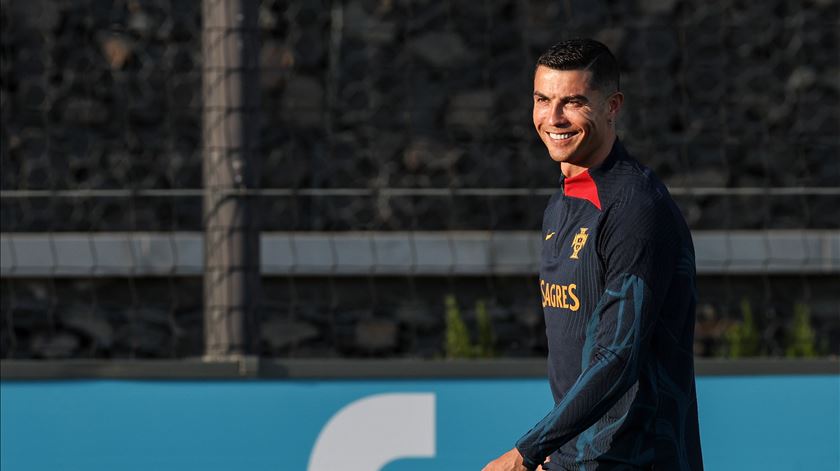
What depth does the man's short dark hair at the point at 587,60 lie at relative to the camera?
2779mm

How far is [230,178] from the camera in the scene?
448 centimetres

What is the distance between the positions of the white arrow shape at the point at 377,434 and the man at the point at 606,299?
1552mm

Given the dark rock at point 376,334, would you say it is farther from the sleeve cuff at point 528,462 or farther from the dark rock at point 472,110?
the sleeve cuff at point 528,462

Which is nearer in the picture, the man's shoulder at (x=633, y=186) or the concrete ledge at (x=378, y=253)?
the man's shoulder at (x=633, y=186)

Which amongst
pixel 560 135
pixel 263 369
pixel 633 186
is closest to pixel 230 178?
pixel 263 369

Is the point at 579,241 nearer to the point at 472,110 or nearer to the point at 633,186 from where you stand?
the point at 633,186

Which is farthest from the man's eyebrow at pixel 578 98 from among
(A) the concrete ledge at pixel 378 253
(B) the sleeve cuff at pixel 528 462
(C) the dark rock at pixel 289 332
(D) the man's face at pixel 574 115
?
(C) the dark rock at pixel 289 332

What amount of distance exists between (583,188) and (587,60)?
235 mm

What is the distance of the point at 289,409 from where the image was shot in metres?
4.43

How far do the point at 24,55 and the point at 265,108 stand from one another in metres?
1.54

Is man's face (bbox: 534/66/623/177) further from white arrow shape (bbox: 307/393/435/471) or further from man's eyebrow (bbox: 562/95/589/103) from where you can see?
white arrow shape (bbox: 307/393/435/471)

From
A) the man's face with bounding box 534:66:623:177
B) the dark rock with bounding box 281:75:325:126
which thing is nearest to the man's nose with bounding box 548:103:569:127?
the man's face with bounding box 534:66:623:177

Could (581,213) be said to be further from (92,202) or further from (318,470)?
(92,202)

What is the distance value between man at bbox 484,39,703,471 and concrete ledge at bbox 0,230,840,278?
565 centimetres
